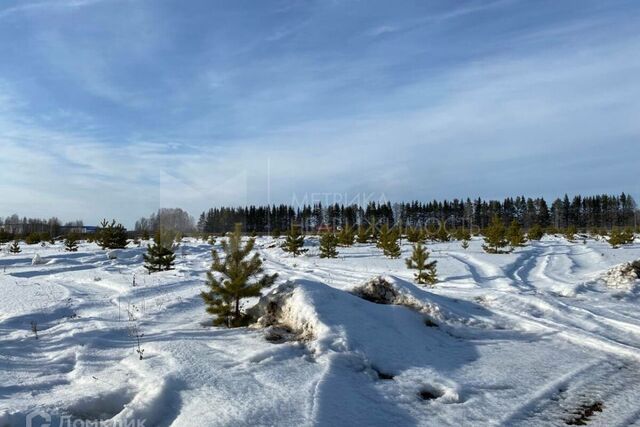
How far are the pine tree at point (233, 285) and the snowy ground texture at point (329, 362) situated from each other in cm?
50

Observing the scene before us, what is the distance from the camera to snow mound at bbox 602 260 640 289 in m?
15.0

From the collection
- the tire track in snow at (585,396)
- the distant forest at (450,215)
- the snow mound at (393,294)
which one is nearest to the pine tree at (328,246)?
the snow mound at (393,294)

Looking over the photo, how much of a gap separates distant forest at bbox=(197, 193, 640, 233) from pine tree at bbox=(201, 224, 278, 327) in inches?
3256

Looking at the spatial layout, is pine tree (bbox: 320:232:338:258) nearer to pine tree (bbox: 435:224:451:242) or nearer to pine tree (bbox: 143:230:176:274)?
pine tree (bbox: 143:230:176:274)

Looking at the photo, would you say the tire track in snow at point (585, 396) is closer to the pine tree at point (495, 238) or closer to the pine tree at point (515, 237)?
the pine tree at point (495, 238)

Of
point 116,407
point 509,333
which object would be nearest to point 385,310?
point 509,333

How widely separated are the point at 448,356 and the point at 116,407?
477 centimetres

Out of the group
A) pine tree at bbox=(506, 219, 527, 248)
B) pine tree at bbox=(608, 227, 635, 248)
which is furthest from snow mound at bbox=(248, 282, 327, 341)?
pine tree at bbox=(608, 227, 635, 248)

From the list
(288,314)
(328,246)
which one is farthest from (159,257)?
(288,314)

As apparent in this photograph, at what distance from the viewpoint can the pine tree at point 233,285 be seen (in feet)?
27.9

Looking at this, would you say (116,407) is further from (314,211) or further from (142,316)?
(314,211)

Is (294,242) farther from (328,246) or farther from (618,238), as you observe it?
(618,238)

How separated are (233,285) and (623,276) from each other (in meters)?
14.6

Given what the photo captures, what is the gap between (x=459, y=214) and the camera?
104562mm
